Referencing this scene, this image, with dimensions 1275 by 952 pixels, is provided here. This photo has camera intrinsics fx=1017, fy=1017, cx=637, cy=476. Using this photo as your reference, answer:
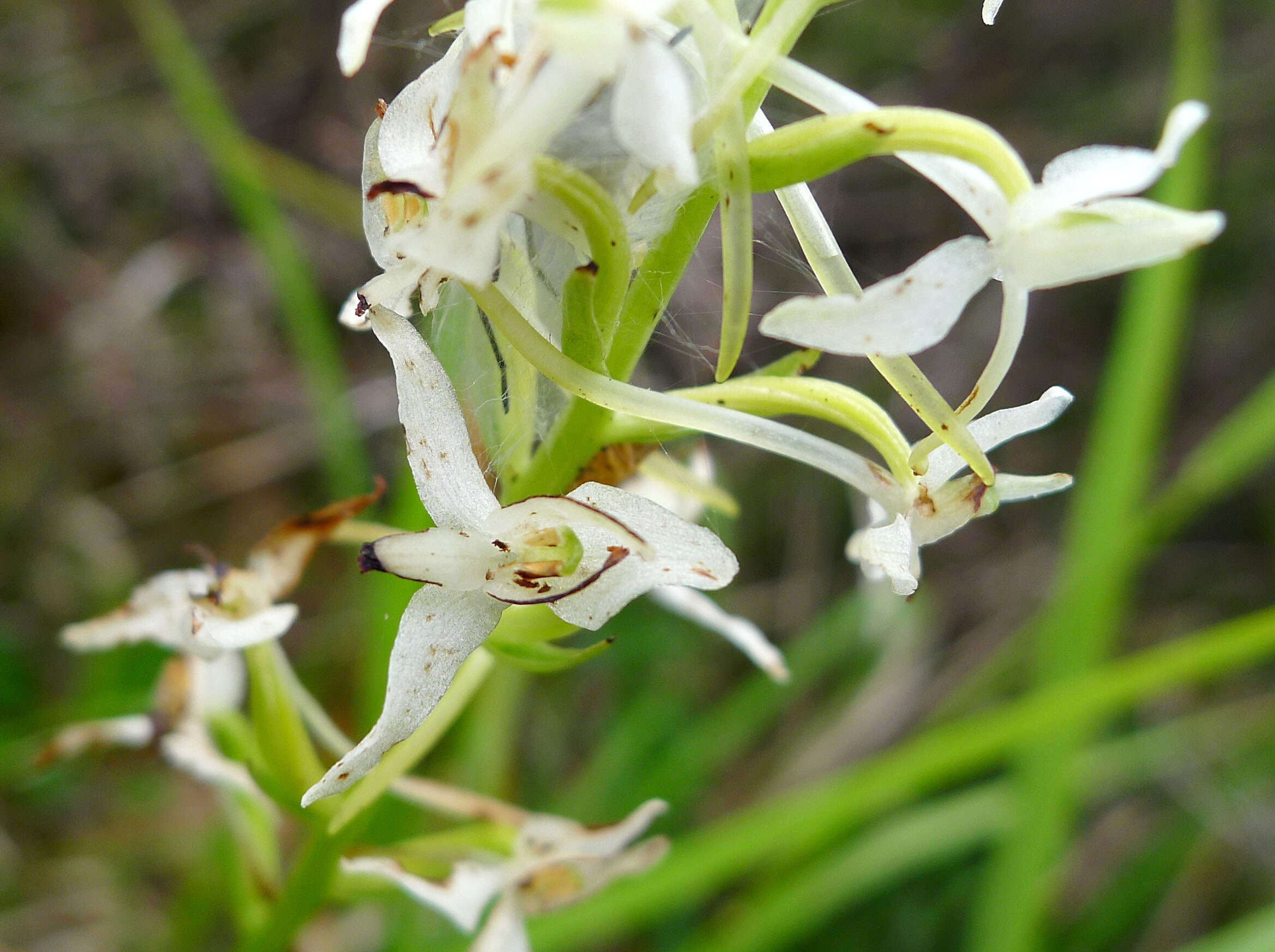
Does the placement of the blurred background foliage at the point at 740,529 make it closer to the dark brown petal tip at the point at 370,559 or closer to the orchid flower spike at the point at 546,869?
the orchid flower spike at the point at 546,869

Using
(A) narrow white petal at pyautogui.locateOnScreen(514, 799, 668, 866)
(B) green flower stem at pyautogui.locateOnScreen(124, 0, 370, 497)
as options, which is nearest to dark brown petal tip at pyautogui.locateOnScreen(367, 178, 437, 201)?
(A) narrow white petal at pyautogui.locateOnScreen(514, 799, 668, 866)

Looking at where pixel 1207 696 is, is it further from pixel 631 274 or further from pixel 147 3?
pixel 147 3

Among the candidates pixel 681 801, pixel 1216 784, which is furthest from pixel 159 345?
pixel 1216 784

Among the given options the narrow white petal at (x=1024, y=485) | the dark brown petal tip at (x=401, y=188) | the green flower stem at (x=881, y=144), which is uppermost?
the dark brown petal tip at (x=401, y=188)

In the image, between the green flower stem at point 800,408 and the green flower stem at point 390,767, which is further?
the green flower stem at point 390,767

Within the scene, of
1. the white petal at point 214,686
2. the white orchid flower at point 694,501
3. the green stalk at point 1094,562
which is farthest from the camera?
the green stalk at point 1094,562

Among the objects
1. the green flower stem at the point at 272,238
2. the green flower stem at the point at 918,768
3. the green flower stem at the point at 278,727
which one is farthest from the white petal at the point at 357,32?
the green flower stem at the point at 272,238
